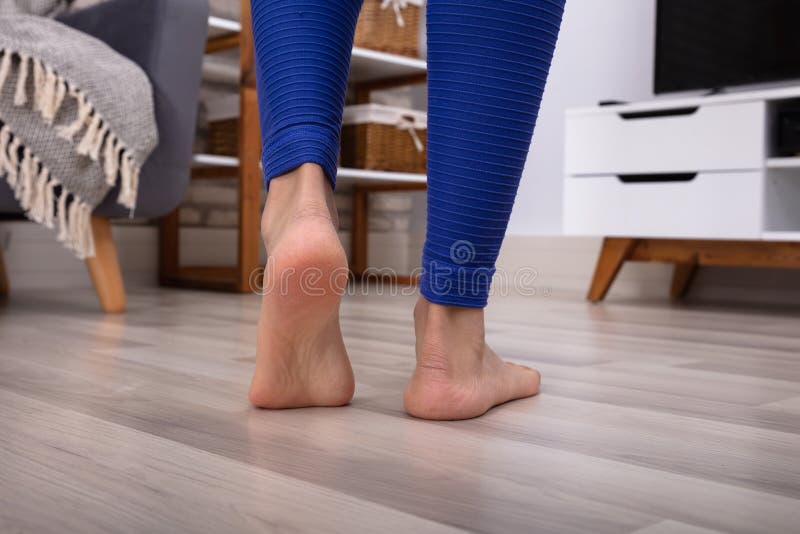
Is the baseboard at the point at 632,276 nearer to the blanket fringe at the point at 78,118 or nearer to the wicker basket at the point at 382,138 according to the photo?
the wicker basket at the point at 382,138

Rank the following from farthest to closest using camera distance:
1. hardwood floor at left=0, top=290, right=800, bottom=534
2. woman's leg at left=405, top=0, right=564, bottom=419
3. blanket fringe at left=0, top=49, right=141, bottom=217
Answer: blanket fringe at left=0, top=49, right=141, bottom=217
woman's leg at left=405, top=0, right=564, bottom=419
hardwood floor at left=0, top=290, right=800, bottom=534

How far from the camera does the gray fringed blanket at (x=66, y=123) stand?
5.37 feet

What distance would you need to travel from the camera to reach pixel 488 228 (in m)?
0.76

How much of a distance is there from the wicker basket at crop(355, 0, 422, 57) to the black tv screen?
789mm

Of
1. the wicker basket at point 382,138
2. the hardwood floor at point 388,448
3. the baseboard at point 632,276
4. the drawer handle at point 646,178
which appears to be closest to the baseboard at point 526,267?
the baseboard at point 632,276

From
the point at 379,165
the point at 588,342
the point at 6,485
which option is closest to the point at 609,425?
the point at 6,485

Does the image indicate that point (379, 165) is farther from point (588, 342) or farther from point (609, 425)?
point (609, 425)

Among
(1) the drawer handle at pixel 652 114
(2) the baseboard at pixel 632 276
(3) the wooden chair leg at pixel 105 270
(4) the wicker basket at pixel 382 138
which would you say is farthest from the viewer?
(4) the wicker basket at pixel 382 138

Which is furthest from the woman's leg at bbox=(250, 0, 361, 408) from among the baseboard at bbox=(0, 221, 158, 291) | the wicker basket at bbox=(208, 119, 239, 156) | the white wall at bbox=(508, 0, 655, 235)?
the white wall at bbox=(508, 0, 655, 235)

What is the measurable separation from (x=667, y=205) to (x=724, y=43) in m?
0.48

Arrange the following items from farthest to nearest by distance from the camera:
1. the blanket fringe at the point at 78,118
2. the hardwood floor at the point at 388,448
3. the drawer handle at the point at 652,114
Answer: the drawer handle at the point at 652,114 → the blanket fringe at the point at 78,118 → the hardwood floor at the point at 388,448

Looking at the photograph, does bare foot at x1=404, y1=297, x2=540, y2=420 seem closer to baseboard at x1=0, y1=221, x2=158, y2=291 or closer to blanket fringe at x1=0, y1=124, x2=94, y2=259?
blanket fringe at x1=0, y1=124, x2=94, y2=259

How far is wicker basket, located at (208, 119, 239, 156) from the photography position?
2.58 m

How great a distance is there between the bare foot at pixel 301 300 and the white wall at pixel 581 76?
209 centimetres
